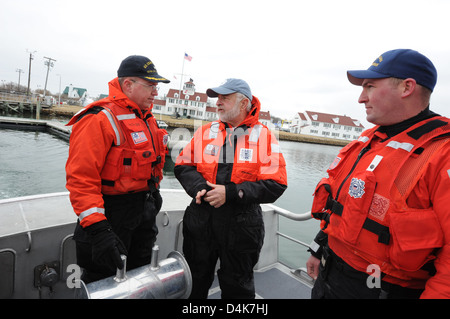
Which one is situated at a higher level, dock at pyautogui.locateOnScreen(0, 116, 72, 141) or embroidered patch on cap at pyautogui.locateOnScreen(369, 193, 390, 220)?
embroidered patch on cap at pyautogui.locateOnScreen(369, 193, 390, 220)

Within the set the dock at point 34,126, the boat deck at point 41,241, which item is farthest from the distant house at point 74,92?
the boat deck at point 41,241

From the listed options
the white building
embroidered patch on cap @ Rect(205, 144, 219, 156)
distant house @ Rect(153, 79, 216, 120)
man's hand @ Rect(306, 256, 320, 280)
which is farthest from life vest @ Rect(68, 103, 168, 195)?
the white building

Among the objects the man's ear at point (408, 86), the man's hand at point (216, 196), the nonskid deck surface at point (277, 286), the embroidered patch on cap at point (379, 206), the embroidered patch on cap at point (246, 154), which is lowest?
the nonskid deck surface at point (277, 286)

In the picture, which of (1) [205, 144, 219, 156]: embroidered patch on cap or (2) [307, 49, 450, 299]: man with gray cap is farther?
(1) [205, 144, 219, 156]: embroidered patch on cap

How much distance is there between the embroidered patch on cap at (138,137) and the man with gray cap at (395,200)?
1404 millimetres

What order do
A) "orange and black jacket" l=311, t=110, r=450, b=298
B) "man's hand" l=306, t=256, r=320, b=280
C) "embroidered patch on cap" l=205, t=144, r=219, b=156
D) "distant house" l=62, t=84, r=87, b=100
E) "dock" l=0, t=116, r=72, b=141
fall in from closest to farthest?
1. "orange and black jacket" l=311, t=110, r=450, b=298
2. "man's hand" l=306, t=256, r=320, b=280
3. "embroidered patch on cap" l=205, t=144, r=219, b=156
4. "dock" l=0, t=116, r=72, b=141
5. "distant house" l=62, t=84, r=87, b=100

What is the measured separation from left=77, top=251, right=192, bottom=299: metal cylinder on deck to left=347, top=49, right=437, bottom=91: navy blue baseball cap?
4.60 ft

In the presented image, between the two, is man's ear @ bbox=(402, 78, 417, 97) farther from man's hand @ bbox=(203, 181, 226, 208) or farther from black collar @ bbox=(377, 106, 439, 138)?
man's hand @ bbox=(203, 181, 226, 208)

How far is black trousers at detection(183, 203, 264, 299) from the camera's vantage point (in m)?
1.83

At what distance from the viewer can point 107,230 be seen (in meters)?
1.49

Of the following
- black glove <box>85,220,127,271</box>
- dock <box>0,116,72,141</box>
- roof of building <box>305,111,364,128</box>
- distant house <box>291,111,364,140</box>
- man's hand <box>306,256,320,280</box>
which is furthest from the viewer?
roof of building <box>305,111,364,128</box>

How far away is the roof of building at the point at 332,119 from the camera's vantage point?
205 feet

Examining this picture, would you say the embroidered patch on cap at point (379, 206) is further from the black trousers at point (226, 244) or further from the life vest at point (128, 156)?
the life vest at point (128, 156)

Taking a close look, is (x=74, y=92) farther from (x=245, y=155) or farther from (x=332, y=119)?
(x=245, y=155)
